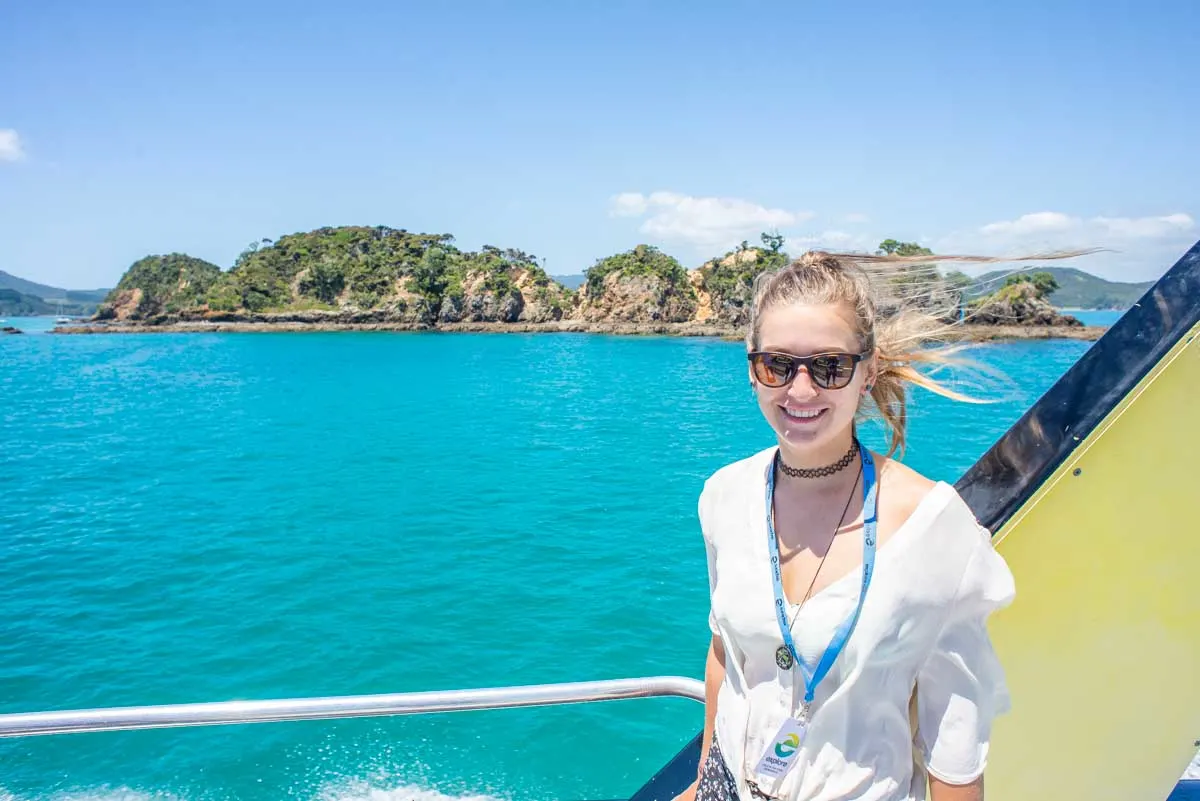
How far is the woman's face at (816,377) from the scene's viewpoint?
139cm

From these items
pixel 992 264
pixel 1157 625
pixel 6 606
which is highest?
pixel 992 264

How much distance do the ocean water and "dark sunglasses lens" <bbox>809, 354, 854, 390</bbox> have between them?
28 cm

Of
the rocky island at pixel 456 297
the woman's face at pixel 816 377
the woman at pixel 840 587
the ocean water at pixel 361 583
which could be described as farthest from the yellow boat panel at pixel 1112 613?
the rocky island at pixel 456 297

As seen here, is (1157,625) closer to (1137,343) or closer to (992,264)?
(1137,343)

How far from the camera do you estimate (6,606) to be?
11.1 meters

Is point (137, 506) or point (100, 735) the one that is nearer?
point (100, 735)

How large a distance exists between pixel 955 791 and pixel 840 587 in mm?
408

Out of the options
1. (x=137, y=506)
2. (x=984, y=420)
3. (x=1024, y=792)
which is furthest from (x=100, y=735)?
(x=984, y=420)

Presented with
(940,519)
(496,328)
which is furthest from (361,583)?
(496,328)

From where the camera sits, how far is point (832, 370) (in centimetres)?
140

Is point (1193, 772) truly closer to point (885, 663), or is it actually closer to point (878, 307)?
point (885, 663)

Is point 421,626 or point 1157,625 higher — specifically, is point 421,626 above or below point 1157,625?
below

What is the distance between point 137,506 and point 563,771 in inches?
550

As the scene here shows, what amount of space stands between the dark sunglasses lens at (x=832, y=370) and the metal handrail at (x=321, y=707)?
1.04m
